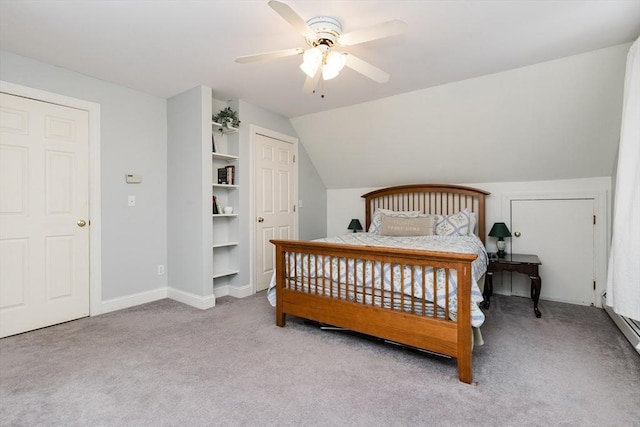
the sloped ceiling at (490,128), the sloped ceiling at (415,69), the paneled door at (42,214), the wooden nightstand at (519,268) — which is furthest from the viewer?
the wooden nightstand at (519,268)

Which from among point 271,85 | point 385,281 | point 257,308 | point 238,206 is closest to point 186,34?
point 271,85

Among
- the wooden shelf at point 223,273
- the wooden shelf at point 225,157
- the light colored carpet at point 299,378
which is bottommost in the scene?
the light colored carpet at point 299,378

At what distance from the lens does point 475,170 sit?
3.97m

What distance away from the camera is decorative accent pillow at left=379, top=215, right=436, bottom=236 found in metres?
3.76

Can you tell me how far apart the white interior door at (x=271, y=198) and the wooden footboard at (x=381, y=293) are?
1294 mm

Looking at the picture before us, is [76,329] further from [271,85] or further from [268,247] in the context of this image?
[271,85]

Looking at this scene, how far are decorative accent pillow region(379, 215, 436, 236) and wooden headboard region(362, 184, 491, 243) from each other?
1.69 ft

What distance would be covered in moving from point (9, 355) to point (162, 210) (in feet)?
5.92

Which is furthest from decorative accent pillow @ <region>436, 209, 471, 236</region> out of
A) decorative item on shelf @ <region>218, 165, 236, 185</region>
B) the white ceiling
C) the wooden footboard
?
decorative item on shelf @ <region>218, 165, 236, 185</region>

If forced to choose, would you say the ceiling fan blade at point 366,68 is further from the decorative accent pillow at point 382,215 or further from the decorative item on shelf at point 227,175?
the decorative accent pillow at point 382,215

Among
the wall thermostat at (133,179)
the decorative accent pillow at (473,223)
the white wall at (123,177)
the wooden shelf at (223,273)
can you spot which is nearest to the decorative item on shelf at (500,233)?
the decorative accent pillow at (473,223)

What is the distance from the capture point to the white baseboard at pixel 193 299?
334 centimetres

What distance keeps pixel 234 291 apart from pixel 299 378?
81.0 inches

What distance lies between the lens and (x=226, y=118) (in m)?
3.57
